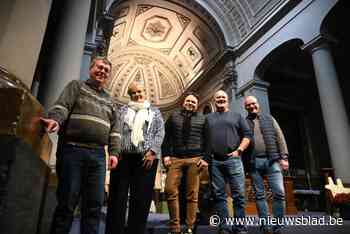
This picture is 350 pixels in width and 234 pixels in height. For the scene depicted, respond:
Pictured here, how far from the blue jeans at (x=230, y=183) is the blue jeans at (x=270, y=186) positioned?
0.39 metres

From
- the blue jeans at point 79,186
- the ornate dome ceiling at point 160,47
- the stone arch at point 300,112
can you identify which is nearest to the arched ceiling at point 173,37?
the ornate dome ceiling at point 160,47

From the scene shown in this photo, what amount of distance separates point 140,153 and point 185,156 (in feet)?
2.51

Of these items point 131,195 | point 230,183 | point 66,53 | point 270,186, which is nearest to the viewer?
point 131,195

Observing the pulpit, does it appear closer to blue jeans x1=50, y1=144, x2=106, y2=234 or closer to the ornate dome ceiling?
blue jeans x1=50, y1=144, x2=106, y2=234

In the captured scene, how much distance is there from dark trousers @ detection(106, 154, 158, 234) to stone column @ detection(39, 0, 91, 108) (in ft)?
5.64

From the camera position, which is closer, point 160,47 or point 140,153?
point 140,153

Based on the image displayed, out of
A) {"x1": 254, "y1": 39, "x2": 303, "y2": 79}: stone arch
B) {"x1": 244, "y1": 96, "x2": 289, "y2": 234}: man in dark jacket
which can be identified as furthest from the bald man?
{"x1": 254, "y1": 39, "x2": 303, "y2": 79}: stone arch

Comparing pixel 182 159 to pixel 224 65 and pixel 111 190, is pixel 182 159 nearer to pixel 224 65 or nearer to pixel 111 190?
pixel 111 190

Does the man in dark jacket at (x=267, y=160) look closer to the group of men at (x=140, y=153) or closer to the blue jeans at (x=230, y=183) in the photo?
the group of men at (x=140, y=153)

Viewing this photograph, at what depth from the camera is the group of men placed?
2066 mm

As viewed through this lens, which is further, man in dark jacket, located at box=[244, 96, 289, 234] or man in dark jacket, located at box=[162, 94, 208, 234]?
man in dark jacket, located at box=[244, 96, 289, 234]

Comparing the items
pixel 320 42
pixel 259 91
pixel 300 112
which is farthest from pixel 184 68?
pixel 320 42

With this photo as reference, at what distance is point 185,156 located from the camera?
3.16 meters

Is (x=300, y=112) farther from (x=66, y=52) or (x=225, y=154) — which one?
(x=66, y=52)
